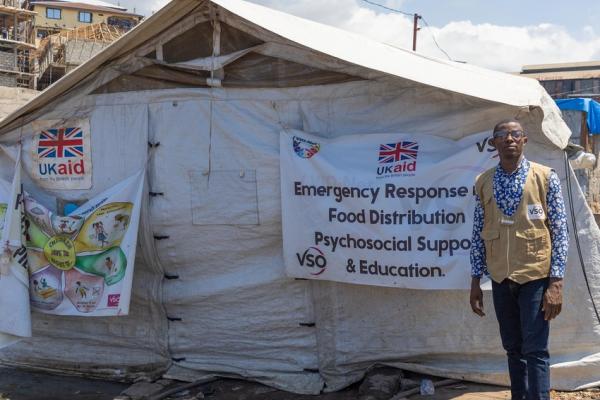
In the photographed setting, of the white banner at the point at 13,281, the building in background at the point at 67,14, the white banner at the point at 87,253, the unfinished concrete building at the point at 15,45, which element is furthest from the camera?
the building in background at the point at 67,14

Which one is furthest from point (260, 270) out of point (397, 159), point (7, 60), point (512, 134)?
point (7, 60)

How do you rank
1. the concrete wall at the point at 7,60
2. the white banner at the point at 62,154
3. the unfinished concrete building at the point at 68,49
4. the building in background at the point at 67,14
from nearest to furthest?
the white banner at the point at 62,154 → the unfinished concrete building at the point at 68,49 → the concrete wall at the point at 7,60 → the building in background at the point at 67,14

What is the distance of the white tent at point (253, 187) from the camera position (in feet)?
15.1

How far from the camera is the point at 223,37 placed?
513cm

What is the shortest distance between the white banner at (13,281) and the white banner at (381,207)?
215 cm

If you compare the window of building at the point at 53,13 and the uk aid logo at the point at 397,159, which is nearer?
the uk aid logo at the point at 397,159

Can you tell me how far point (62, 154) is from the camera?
5570mm

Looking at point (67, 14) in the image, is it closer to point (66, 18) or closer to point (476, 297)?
point (66, 18)

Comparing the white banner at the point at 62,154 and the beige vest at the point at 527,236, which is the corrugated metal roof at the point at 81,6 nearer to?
the white banner at the point at 62,154

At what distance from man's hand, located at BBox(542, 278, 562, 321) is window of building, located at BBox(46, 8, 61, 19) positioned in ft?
261

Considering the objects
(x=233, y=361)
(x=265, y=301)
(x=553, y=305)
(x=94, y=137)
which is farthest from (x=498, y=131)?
(x=94, y=137)

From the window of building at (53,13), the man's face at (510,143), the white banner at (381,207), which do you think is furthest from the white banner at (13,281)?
the window of building at (53,13)

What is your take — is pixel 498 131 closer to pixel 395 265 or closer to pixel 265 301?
pixel 395 265

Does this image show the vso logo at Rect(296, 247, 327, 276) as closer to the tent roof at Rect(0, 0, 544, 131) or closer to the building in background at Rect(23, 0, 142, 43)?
the tent roof at Rect(0, 0, 544, 131)
